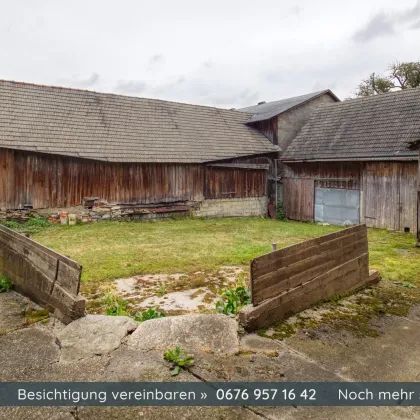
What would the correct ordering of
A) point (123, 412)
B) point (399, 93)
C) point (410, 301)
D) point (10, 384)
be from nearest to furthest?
point (123, 412) → point (10, 384) → point (410, 301) → point (399, 93)

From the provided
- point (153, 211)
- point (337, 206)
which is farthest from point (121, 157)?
point (337, 206)

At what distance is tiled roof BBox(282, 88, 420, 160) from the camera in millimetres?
15070

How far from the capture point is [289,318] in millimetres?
4324

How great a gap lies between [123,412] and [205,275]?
15.4 ft

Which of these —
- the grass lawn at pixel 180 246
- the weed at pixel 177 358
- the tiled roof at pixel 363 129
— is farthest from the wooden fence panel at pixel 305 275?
the tiled roof at pixel 363 129

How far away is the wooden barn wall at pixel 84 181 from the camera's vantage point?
14273 mm

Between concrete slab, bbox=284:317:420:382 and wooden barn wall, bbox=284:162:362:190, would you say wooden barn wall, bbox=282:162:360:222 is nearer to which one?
wooden barn wall, bbox=284:162:362:190

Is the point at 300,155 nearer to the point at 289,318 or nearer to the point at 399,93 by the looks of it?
the point at 399,93

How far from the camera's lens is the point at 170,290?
6387 mm

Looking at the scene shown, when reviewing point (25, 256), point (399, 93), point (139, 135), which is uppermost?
point (399, 93)

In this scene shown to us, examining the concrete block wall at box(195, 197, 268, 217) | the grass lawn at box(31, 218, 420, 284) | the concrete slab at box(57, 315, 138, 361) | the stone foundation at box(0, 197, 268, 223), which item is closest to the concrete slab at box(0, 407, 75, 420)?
the concrete slab at box(57, 315, 138, 361)

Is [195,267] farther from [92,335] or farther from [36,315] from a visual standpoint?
[92,335]

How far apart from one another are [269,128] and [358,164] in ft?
21.9

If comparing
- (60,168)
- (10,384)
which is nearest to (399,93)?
(60,168)
